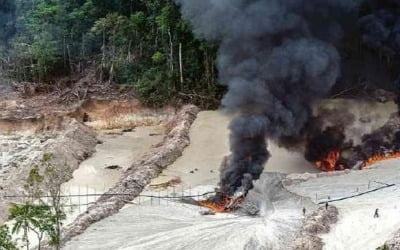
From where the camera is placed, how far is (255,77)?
2816 cm

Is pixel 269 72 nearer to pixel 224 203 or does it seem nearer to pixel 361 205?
pixel 224 203

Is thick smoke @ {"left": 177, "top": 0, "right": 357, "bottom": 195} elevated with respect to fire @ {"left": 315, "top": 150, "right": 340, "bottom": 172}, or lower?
elevated

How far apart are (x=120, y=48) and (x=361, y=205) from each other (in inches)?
1052

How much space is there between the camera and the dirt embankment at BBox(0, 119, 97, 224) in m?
27.9

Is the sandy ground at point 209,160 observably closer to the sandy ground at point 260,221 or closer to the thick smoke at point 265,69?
the sandy ground at point 260,221

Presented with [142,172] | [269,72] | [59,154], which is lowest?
[142,172]

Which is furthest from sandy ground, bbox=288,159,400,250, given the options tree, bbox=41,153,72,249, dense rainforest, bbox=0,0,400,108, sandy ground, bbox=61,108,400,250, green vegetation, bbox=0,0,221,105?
green vegetation, bbox=0,0,221,105

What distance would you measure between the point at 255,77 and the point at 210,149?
640 centimetres

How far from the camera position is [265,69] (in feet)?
92.9

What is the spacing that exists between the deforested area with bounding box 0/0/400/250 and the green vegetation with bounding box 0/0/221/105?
94mm

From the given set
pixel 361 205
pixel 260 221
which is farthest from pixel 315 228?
pixel 361 205

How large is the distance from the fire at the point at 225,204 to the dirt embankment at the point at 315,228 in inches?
121

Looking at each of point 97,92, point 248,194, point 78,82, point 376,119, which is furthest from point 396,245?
point 78,82

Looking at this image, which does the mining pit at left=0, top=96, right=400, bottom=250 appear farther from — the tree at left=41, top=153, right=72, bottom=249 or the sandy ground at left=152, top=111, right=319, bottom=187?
the tree at left=41, top=153, right=72, bottom=249
